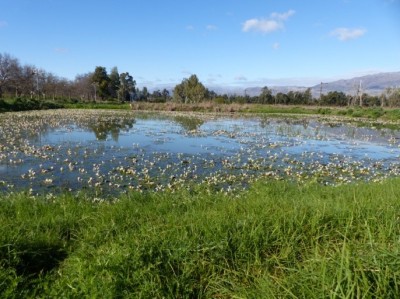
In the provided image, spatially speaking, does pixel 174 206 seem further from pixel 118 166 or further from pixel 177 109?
pixel 177 109

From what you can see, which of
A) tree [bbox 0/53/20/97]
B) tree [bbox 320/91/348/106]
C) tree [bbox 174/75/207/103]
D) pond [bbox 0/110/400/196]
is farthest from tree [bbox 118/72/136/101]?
pond [bbox 0/110/400/196]

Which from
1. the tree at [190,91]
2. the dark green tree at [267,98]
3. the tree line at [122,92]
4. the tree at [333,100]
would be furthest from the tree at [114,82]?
the tree at [333,100]

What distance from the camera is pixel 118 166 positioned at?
10664 mm

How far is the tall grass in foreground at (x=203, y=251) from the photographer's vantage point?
9.69 ft

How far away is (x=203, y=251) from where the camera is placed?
3879 millimetres

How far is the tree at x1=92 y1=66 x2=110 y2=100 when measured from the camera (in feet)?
240

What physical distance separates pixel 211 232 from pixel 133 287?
Answer: 4.29 ft

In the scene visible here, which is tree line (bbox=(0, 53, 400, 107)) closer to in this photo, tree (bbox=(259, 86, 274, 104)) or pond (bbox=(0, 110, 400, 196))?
tree (bbox=(259, 86, 274, 104))

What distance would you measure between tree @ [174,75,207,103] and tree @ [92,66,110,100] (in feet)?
52.4

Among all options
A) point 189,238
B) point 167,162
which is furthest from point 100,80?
point 189,238

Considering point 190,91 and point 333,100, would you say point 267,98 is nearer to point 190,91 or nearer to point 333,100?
point 333,100

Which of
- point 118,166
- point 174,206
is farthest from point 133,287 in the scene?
point 118,166

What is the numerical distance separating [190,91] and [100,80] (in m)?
20.7

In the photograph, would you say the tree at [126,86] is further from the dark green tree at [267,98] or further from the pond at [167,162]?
the pond at [167,162]
